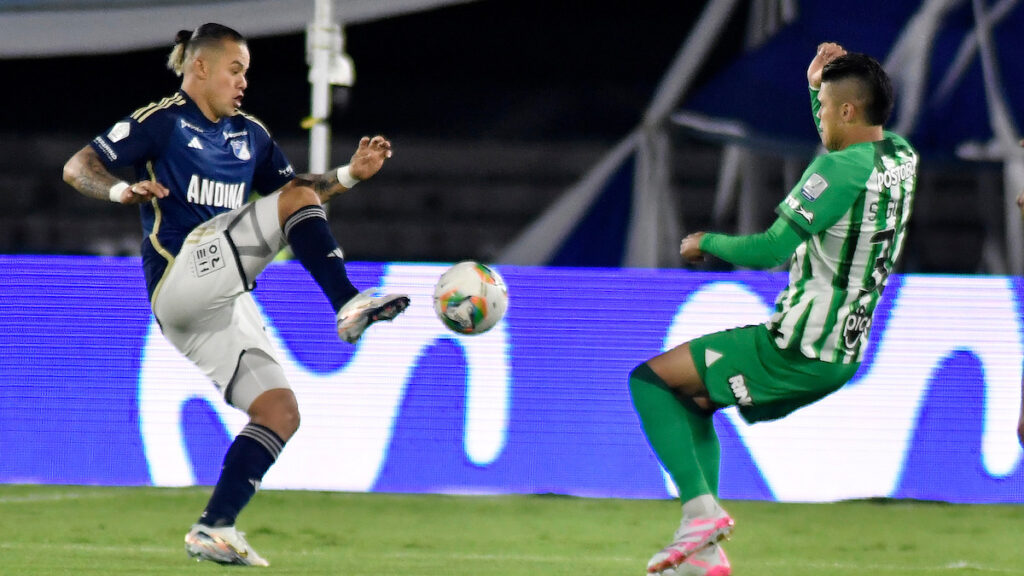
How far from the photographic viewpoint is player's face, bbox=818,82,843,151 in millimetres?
4316

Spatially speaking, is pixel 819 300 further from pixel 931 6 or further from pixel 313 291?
pixel 931 6

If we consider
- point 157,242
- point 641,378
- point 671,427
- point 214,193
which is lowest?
point 671,427

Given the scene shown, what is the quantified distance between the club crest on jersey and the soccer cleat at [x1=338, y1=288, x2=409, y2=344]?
3.08ft

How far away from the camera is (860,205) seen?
424cm

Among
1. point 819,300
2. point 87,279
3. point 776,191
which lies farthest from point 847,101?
point 776,191

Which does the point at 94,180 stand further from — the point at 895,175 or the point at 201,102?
the point at 895,175

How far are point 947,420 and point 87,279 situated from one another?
4.16 m

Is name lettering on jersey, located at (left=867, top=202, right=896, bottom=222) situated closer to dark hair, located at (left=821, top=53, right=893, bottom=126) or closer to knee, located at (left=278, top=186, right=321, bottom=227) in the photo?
dark hair, located at (left=821, top=53, right=893, bottom=126)

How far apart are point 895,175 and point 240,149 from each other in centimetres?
217

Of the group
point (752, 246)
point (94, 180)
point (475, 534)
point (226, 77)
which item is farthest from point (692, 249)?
point (475, 534)

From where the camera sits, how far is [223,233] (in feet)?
15.2

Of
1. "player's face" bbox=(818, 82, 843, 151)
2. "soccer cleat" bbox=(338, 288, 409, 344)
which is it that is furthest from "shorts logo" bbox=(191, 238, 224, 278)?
"player's face" bbox=(818, 82, 843, 151)

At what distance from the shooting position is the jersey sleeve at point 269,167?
5.17 m

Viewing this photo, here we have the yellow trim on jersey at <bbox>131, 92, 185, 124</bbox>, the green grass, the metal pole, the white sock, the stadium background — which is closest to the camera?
the white sock
